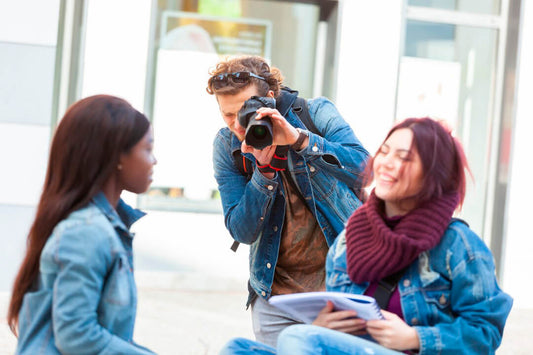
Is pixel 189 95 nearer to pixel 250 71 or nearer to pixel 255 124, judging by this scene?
pixel 250 71

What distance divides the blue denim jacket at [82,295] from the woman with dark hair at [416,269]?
42cm

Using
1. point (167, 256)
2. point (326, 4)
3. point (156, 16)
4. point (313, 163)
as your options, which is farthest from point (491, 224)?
point (313, 163)

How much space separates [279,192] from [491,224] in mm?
4571

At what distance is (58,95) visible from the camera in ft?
19.8

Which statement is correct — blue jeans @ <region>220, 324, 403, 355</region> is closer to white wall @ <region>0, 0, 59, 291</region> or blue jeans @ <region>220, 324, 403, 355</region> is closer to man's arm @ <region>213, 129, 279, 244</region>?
man's arm @ <region>213, 129, 279, 244</region>

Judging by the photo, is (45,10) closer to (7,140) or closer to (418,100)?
(7,140)

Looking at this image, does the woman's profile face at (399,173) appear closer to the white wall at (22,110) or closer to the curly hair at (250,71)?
the curly hair at (250,71)

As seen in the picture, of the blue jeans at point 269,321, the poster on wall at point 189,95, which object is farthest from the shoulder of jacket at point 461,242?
the poster on wall at point 189,95

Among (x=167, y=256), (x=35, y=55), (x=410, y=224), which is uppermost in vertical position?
(x=35, y=55)

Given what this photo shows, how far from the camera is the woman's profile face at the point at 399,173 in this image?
2213mm

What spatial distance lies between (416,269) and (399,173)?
0.30 meters

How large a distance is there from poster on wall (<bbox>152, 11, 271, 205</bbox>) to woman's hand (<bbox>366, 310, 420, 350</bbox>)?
475 centimetres

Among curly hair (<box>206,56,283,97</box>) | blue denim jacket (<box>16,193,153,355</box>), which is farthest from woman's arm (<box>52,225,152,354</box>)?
curly hair (<box>206,56,283,97</box>)

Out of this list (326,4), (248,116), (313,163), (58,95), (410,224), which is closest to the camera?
(410,224)
